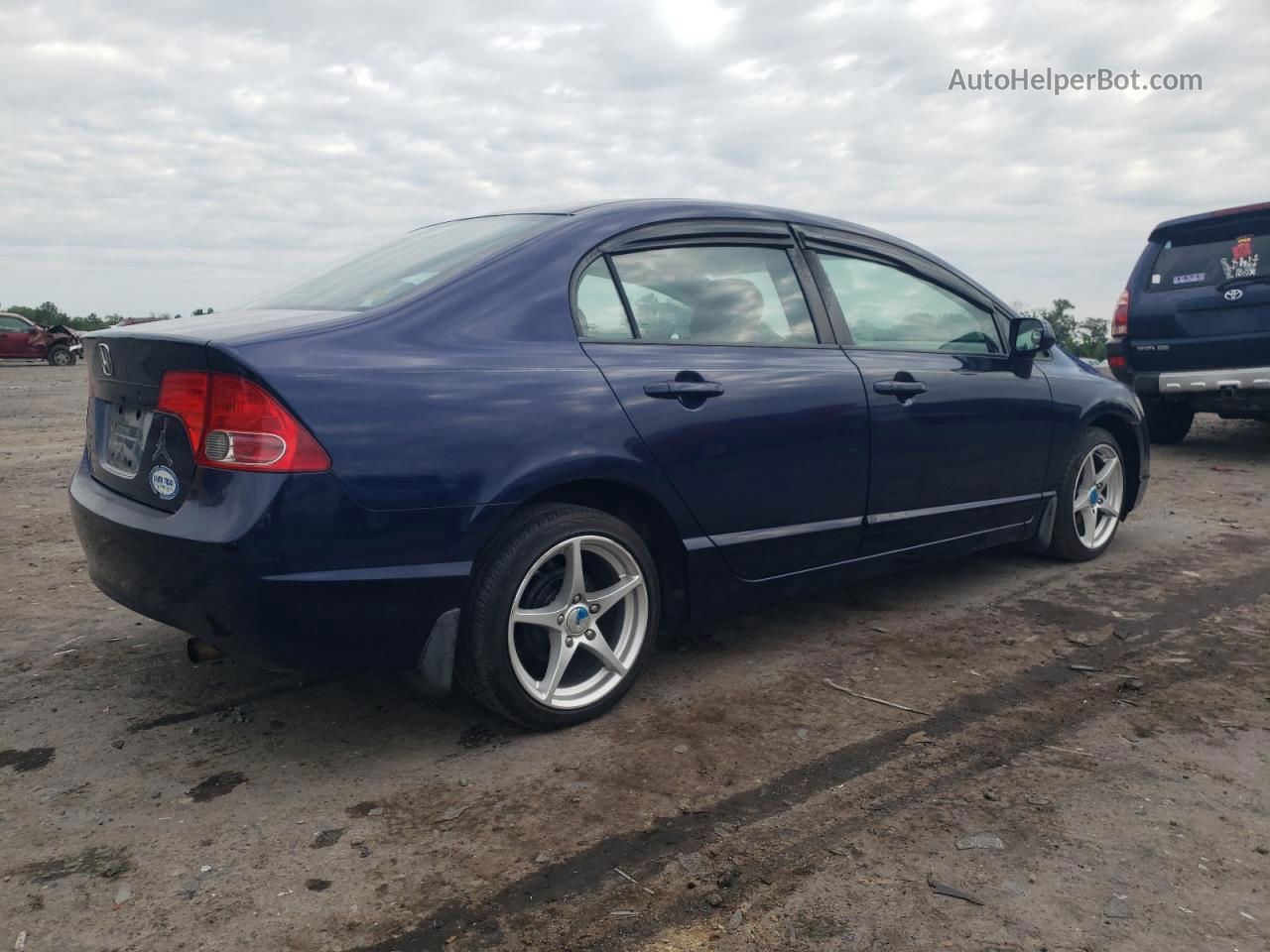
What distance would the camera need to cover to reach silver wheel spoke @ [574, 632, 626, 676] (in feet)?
10.7

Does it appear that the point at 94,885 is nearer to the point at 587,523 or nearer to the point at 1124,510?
the point at 587,523

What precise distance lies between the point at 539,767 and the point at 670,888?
2.38 ft

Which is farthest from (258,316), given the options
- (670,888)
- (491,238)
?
(670,888)

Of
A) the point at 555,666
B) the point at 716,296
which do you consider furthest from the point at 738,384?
the point at 555,666

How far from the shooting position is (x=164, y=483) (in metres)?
2.88

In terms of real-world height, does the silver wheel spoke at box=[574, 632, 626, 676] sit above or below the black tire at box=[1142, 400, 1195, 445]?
below

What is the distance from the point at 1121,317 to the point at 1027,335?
4968mm

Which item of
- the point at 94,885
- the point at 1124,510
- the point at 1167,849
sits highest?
the point at 1124,510

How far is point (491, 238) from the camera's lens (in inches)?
137

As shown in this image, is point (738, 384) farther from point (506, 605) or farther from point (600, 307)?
point (506, 605)

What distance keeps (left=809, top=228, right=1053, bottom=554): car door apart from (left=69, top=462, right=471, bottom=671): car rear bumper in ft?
6.19

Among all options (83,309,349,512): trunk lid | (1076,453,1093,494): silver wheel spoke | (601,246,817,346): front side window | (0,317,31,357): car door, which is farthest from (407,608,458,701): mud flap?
(0,317,31,357): car door

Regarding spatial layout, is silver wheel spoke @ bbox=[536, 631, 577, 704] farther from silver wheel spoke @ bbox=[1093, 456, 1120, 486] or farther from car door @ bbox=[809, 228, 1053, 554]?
silver wheel spoke @ bbox=[1093, 456, 1120, 486]

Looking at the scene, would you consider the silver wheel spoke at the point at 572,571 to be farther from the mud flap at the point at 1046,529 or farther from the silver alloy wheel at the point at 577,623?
the mud flap at the point at 1046,529
